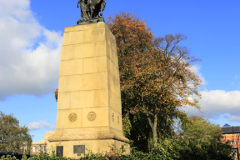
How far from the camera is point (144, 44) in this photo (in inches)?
1128

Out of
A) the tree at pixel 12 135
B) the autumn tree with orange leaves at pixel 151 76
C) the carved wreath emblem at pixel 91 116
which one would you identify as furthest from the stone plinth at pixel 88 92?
the tree at pixel 12 135

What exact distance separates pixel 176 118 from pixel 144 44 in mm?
9113

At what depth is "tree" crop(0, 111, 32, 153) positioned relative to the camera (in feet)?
195

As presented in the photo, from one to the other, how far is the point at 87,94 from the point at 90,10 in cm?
469

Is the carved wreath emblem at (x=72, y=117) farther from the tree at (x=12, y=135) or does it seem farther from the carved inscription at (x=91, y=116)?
the tree at (x=12, y=135)

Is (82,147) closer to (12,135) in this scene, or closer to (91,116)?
(91,116)

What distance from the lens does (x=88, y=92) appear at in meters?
11.5

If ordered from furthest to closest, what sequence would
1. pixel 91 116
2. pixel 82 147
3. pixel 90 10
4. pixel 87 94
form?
pixel 90 10 < pixel 87 94 < pixel 91 116 < pixel 82 147

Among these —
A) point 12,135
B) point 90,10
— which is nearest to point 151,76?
point 90,10

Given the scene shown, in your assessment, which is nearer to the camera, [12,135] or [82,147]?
[82,147]

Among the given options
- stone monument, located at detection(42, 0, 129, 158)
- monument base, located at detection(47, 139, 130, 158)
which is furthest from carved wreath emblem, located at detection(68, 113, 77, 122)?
monument base, located at detection(47, 139, 130, 158)

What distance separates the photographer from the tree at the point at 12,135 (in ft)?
195

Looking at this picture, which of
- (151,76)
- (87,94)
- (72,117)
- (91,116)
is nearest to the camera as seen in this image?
(91,116)

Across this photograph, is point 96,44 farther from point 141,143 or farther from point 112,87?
point 141,143
